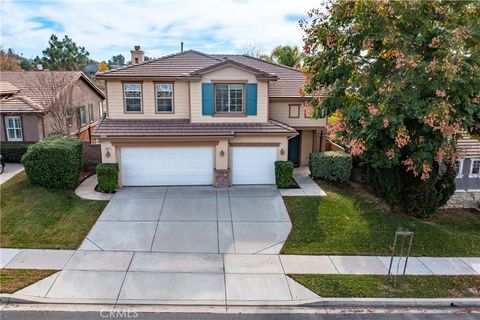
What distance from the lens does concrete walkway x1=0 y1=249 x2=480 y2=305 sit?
8.58 m

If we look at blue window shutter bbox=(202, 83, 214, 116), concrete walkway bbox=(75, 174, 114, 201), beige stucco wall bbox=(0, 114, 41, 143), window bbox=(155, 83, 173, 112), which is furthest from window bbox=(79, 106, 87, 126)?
blue window shutter bbox=(202, 83, 214, 116)

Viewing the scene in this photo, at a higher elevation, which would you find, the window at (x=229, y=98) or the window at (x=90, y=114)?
the window at (x=229, y=98)

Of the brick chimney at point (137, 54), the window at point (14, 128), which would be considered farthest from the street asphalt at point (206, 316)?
the brick chimney at point (137, 54)

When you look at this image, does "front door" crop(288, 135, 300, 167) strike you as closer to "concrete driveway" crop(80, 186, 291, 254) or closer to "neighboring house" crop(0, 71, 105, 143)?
"concrete driveway" crop(80, 186, 291, 254)

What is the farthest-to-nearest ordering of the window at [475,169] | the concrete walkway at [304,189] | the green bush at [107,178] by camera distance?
the window at [475,169] → the concrete walkway at [304,189] → the green bush at [107,178]

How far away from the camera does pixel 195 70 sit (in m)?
16.9

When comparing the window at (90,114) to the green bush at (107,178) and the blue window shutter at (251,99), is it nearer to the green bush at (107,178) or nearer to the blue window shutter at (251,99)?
the green bush at (107,178)

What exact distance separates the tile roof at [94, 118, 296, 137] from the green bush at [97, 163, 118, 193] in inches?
57.0

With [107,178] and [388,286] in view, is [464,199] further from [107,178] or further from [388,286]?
[107,178]

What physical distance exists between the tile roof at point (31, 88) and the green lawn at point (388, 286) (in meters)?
17.6

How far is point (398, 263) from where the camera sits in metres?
10.2

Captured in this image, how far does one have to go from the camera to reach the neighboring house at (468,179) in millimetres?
16609

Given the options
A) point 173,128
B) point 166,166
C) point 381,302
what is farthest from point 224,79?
point 381,302

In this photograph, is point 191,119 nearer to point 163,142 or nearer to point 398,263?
point 163,142
